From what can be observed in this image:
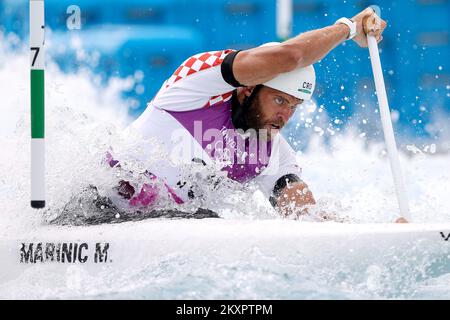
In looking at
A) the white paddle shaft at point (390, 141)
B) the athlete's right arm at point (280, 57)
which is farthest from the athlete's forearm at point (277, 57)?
the white paddle shaft at point (390, 141)

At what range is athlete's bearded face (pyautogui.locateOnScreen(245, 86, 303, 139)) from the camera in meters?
2.86

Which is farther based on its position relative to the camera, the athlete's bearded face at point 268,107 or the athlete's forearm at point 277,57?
the athlete's bearded face at point 268,107

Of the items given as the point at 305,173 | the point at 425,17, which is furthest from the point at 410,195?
the point at 425,17

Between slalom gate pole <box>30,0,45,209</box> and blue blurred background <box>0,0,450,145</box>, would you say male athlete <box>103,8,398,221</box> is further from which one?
blue blurred background <box>0,0,450,145</box>

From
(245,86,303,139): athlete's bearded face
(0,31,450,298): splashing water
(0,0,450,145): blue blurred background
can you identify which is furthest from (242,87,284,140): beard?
(0,0,450,145): blue blurred background

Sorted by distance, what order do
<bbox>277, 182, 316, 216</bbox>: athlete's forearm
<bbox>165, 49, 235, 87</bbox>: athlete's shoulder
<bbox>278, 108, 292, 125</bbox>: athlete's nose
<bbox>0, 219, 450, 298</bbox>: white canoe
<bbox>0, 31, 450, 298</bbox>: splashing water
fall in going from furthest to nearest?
<bbox>277, 182, 316, 216</bbox>: athlete's forearm, <bbox>278, 108, 292, 125</bbox>: athlete's nose, <bbox>165, 49, 235, 87</bbox>: athlete's shoulder, <bbox>0, 219, 450, 298</bbox>: white canoe, <bbox>0, 31, 450, 298</bbox>: splashing water

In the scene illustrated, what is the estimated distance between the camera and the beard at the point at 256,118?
2.87 meters

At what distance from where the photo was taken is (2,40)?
5.86 metres

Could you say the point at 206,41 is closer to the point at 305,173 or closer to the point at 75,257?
the point at 305,173

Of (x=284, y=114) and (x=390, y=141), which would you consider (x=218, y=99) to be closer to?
(x=284, y=114)

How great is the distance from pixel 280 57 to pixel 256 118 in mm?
280

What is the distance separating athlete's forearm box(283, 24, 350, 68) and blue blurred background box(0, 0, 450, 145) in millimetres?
2805

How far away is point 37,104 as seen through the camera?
2.43m

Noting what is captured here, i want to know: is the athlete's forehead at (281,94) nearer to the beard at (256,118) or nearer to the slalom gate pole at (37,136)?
the beard at (256,118)
